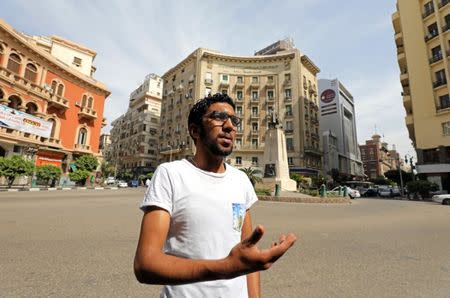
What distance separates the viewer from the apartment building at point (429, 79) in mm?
27172

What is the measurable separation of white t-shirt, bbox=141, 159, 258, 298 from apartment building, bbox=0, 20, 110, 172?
25598mm

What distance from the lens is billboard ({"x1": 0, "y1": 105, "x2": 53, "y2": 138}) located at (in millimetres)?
19980

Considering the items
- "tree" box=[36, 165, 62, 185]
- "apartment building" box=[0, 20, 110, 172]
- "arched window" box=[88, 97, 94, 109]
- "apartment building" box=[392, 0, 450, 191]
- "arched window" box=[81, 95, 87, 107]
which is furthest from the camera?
"arched window" box=[88, 97, 94, 109]

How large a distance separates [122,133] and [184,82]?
3095 cm

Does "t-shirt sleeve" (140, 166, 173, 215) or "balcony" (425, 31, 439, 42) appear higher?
"balcony" (425, 31, 439, 42)

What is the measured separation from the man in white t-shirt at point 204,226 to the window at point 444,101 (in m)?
36.0

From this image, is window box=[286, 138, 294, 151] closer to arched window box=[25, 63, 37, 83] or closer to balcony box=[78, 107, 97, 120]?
balcony box=[78, 107, 97, 120]

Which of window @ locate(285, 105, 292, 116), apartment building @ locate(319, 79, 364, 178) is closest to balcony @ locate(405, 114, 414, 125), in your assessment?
window @ locate(285, 105, 292, 116)

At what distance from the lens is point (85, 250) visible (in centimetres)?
468

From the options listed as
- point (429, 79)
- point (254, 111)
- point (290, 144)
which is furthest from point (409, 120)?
point (254, 111)

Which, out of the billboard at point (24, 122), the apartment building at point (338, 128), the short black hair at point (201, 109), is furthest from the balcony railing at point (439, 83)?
the billboard at point (24, 122)

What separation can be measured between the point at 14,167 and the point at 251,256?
77.2 feet

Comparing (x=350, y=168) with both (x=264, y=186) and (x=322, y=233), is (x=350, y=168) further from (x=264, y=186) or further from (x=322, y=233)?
(x=322, y=233)

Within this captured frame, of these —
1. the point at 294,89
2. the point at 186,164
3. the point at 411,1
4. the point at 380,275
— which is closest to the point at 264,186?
the point at 380,275
